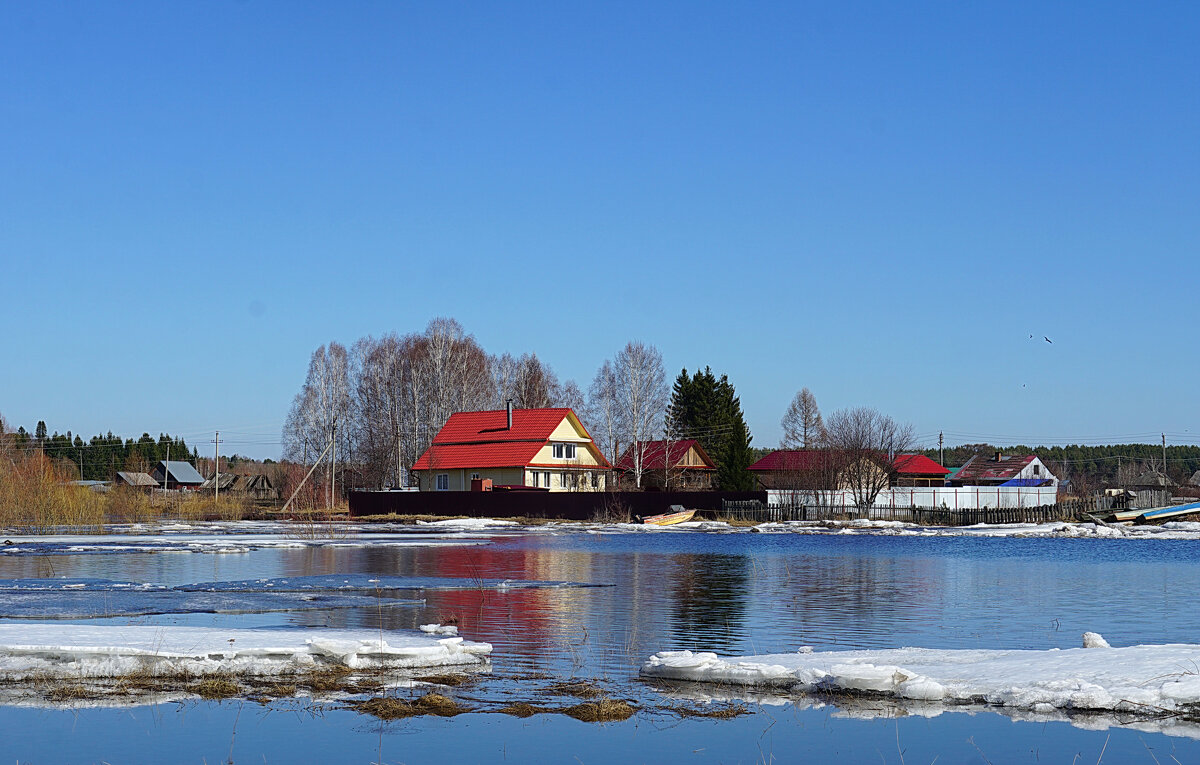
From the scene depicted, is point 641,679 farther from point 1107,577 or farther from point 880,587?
point 1107,577

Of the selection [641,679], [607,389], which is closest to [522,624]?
[641,679]

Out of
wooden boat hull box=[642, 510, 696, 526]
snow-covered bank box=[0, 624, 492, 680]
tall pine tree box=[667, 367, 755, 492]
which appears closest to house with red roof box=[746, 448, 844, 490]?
wooden boat hull box=[642, 510, 696, 526]

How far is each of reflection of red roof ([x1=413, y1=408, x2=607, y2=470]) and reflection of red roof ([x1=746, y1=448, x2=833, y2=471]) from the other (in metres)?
13.4

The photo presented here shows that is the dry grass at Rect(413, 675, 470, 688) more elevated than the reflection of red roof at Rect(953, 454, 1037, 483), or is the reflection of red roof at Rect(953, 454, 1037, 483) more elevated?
the reflection of red roof at Rect(953, 454, 1037, 483)

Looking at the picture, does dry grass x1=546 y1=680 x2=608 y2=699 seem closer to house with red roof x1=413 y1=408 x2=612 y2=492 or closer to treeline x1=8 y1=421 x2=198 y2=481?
house with red roof x1=413 y1=408 x2=612 y2=492

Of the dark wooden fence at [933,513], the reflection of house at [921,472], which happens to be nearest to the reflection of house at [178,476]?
the reflection of house at [921,472]

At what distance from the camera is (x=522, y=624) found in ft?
57.2

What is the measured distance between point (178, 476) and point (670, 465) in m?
68.0

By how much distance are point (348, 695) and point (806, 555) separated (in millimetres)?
26153

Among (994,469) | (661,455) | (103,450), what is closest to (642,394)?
(661,455)

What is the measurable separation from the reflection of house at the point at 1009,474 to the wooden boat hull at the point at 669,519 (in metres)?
55.2

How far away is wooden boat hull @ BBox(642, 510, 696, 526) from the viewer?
56.9 metres

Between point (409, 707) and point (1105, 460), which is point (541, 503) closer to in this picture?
point (409, 707)

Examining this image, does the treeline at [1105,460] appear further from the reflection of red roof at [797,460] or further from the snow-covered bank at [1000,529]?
the snow-covered bank at [1000,529]
